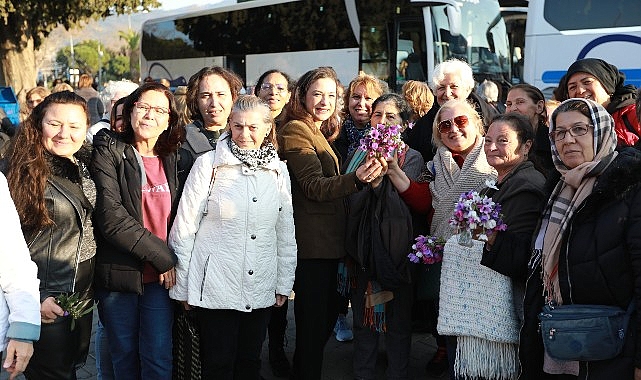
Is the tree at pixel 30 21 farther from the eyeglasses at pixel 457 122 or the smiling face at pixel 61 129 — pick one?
the eyeglasses at pixel 457 122

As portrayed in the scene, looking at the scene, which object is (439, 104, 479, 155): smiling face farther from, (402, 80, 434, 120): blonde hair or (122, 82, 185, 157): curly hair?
(402, 80, 434, 120): blonde hair

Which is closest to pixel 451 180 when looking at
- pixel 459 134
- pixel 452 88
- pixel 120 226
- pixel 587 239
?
pixel 459 134

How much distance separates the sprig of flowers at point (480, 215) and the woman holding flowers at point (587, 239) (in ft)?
0.69

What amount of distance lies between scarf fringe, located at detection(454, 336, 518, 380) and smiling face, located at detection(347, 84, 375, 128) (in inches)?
82.7

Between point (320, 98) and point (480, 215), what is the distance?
4.63 feet

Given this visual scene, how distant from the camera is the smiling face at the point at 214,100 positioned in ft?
13.5

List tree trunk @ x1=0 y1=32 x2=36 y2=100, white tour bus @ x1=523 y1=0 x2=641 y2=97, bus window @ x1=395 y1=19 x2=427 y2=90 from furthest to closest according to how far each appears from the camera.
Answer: tree trunk @ x1=0 y1=32 x2=36 y2=100
bus window @ x1=395 y1=19 x2=427 y2=90
white tour bus @ x1=523 y1=0 x2=641 y2=97

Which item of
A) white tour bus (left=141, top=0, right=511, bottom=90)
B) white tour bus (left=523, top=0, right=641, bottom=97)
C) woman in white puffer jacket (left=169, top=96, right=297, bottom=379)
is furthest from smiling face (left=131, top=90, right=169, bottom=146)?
white tour bus (left=141, top=0, right=511, bottom=90)

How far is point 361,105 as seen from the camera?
500cm

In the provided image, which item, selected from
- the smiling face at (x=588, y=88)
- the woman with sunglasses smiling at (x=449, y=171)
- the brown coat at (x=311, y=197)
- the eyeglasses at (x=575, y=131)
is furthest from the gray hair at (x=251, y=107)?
the smiling face at (x=588, y=88)

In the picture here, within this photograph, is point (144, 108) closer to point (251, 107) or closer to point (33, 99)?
point (251, 107)

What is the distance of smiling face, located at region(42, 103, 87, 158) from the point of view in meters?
3.17

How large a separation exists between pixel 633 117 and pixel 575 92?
0.42 meters

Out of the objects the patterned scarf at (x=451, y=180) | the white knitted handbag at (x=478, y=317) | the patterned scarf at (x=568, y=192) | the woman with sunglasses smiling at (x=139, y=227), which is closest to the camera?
the patterned scarf at (x=568, y=192)
